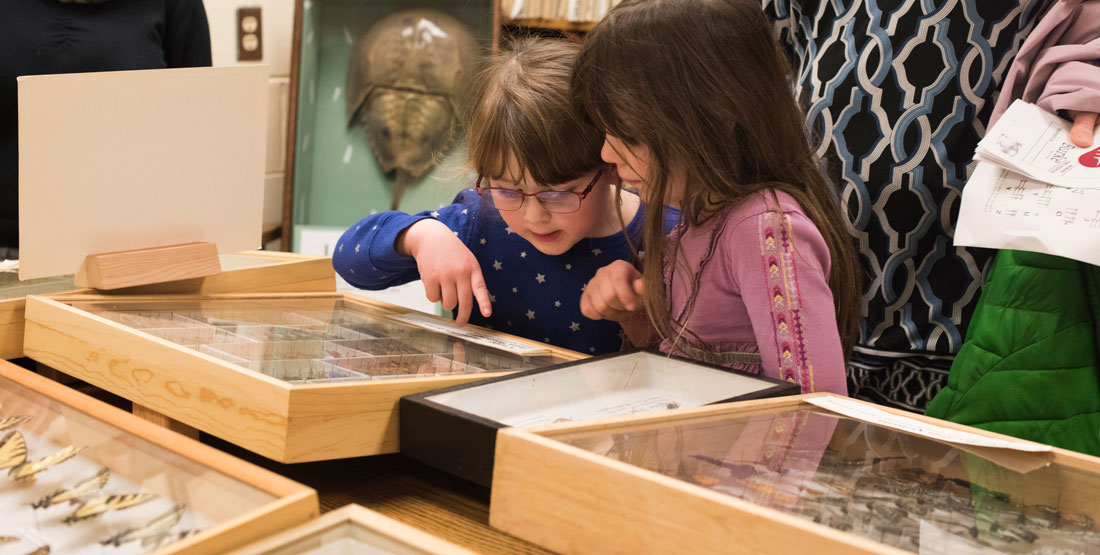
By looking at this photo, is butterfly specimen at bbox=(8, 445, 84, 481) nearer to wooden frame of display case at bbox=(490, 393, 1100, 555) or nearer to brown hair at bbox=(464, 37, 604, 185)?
wooden frame of display case at bbox=(490, 393, 1100, 555)

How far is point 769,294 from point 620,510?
497 millimetres

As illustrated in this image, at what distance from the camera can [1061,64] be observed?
121 cm

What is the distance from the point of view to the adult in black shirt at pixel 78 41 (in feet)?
6.04

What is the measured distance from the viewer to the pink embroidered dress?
1031 millimetres

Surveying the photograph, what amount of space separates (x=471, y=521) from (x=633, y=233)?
75 cm

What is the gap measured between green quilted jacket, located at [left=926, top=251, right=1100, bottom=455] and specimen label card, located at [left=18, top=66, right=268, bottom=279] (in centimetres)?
107

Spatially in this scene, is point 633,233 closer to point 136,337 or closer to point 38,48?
point 136,337

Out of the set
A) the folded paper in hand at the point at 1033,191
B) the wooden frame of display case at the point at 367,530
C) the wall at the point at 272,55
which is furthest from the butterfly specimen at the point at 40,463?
the wall at the point at 272,55

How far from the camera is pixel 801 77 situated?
162 cm

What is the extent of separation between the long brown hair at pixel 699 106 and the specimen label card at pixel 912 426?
0.29 metres

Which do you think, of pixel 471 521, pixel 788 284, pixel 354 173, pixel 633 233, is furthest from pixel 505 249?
pixel 354 173

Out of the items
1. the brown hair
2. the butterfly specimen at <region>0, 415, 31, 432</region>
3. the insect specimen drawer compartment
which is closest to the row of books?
the brown hair

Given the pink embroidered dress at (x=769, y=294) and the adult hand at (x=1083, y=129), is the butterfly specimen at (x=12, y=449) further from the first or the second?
the adult hand at (x=1083, y=129)

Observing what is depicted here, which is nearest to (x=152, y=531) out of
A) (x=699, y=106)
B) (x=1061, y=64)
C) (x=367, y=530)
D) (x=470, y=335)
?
(x=367, y=530)
